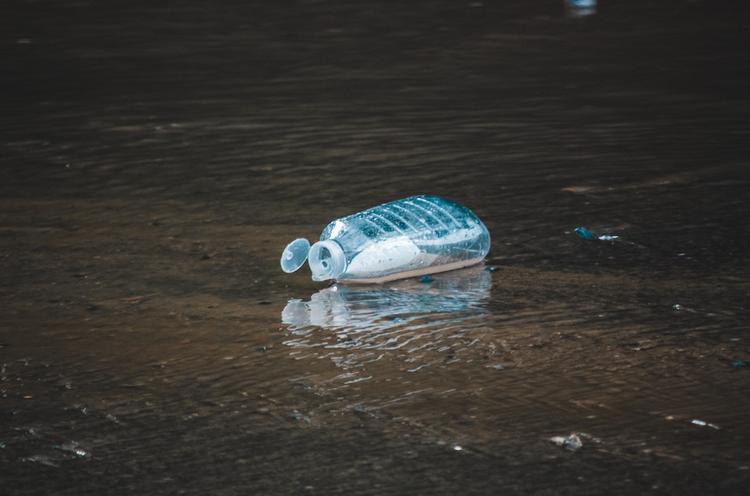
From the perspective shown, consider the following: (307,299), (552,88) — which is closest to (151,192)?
(307,299)

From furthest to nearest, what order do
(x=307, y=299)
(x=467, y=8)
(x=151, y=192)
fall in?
(x=467, y=8) → (x=151, y=192) → (x=307, y=299)

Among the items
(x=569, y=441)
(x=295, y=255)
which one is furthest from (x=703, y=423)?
(x=295, y=255)

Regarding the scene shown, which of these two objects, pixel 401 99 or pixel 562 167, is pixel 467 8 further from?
pixel 562 167

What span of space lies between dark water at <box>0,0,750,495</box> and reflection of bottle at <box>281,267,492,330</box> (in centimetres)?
1

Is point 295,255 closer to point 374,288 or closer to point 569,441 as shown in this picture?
point 374,288

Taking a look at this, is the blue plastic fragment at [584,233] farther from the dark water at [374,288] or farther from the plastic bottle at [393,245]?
the plastic bottle at [393,245]

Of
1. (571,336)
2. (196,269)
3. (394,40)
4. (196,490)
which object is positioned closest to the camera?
(196,490)

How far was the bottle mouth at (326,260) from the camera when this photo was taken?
402 cm

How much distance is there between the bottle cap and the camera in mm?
4133

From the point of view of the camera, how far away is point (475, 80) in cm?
755

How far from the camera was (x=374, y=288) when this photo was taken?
13.3 ft

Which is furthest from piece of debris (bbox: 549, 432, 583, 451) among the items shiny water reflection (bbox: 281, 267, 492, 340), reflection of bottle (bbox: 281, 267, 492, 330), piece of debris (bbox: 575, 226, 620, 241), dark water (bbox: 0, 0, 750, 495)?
piece of debris (bbox: 575, 226, 620, 241)

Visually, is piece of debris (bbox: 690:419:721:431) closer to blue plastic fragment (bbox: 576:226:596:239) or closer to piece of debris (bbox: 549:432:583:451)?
piece of debris (bbox: 549:432:583:451)

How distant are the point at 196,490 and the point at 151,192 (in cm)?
286
